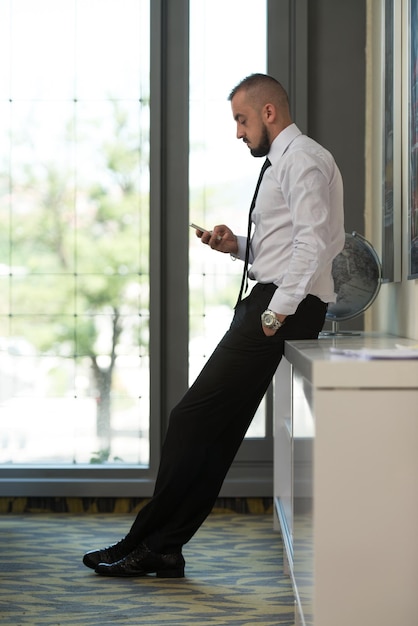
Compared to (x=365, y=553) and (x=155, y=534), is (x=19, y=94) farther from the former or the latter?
(x=365, y=553)

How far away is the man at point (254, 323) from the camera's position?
281 centimetres

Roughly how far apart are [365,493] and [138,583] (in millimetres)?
1468

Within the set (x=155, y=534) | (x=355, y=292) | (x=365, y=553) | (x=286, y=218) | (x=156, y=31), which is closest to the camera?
(x=365, y=553)

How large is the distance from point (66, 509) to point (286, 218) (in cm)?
207

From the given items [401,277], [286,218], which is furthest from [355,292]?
[286,218]

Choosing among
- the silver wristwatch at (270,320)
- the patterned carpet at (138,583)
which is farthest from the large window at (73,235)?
the silver wristwatch at (270,320)

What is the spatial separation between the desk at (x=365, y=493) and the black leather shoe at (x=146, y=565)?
1364 millimetres

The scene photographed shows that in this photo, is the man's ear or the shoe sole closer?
the man's ear

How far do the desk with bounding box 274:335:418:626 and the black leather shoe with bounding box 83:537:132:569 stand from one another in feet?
4.72

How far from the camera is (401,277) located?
10.9 ft

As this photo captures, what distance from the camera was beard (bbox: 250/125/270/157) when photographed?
310 cm

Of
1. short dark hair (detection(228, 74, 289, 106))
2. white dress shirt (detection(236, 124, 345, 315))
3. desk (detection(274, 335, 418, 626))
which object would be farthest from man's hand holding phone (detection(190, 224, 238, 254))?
desk (detection(274, 335, 418, 626))

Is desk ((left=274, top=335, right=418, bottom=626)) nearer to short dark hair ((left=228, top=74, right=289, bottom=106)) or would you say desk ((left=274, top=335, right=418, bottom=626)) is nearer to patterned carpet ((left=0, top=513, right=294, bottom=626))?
patterned carpet ((left=0, top=513, right=294, bottom=626))

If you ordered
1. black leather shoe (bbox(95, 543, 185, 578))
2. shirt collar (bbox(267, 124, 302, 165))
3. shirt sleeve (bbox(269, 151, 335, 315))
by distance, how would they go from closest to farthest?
shirt sleeve (bbox(269, 151, 335, 315))
shirt collar (bbox(267, 124, 302, 165))
black leather shoe (bbox(95, 543, 185, 578))
